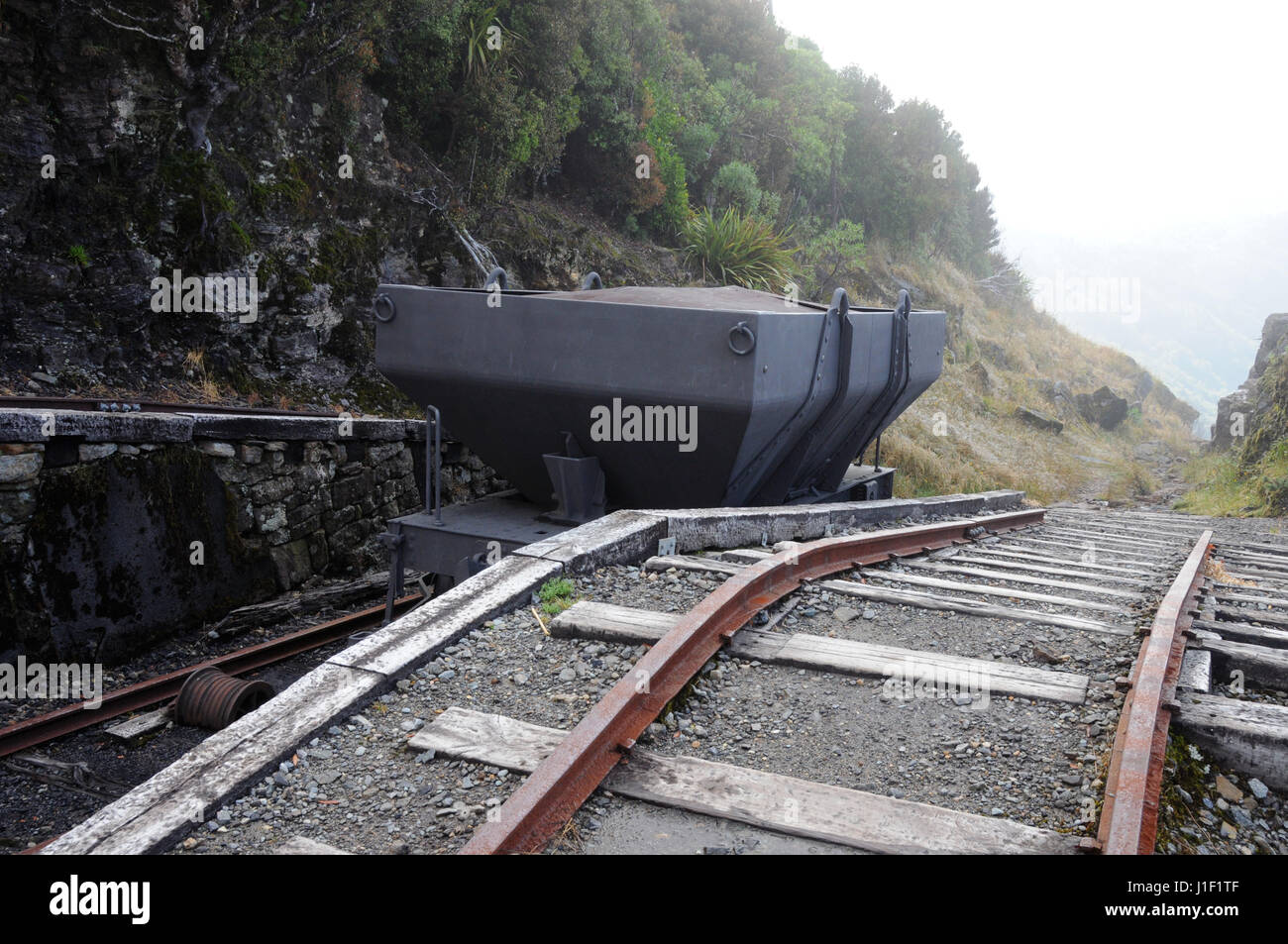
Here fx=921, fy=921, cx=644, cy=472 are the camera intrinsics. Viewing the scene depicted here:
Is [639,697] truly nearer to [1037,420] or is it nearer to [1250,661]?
[1250,661]

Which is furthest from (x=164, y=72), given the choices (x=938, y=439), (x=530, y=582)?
(x=938, y=439)

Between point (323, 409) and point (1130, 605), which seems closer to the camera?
point (1130, 605)

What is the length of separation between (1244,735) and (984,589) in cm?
186

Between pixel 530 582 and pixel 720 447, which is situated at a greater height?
pixel 720 447

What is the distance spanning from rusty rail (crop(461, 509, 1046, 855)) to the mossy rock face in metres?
4.19

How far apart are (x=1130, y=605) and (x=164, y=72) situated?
1037 centimetres

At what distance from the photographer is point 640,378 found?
209 inches

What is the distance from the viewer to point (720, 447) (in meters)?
5.45

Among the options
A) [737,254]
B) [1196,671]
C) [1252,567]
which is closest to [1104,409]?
[737,254]

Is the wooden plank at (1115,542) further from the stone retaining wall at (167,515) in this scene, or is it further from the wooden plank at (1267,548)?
the stone retaining wall at (167,515)

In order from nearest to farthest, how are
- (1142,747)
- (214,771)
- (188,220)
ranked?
(214,771) < (1142,747) < (188,220)

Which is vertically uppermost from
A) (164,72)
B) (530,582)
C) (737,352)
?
(164,72)
